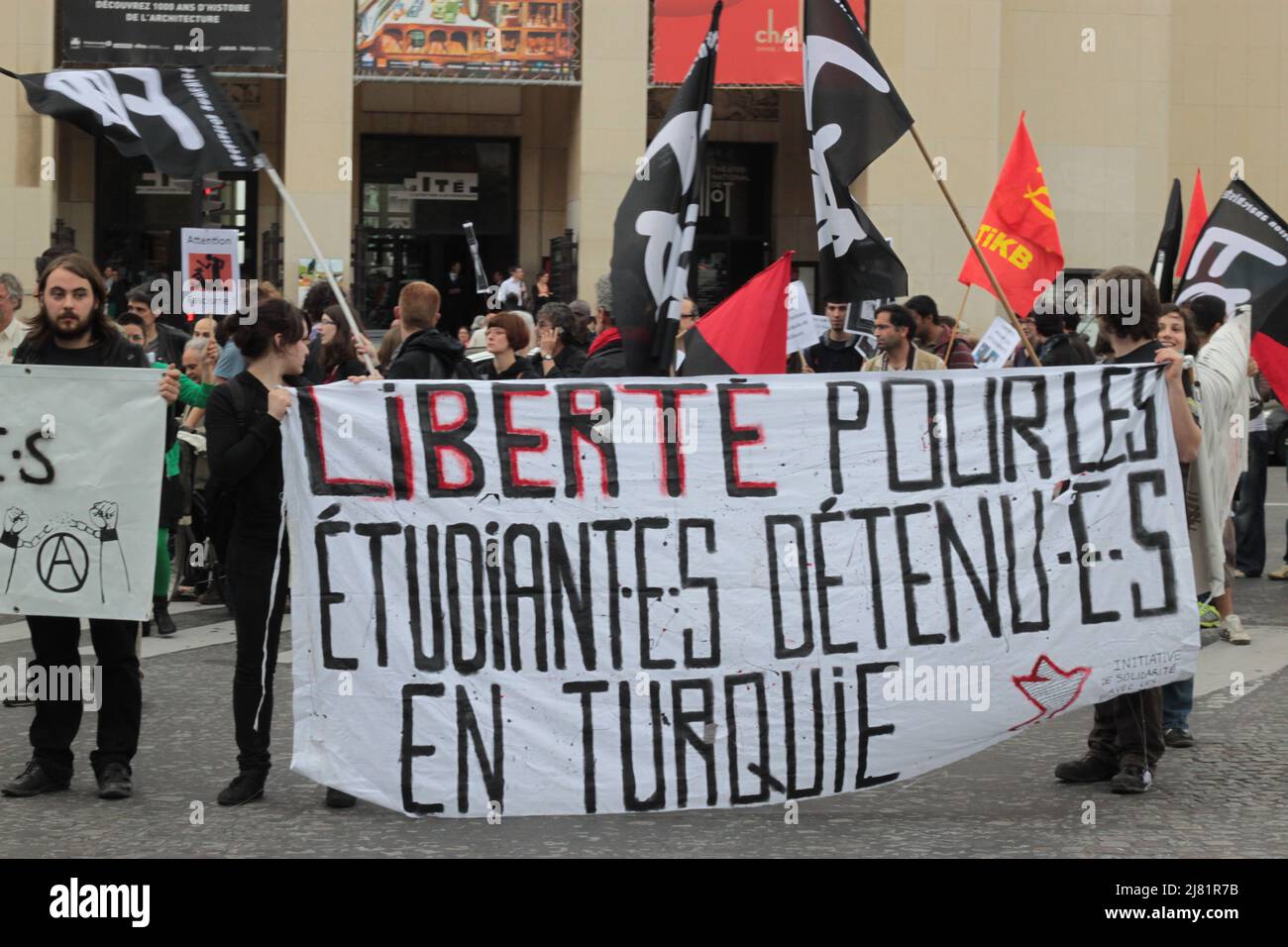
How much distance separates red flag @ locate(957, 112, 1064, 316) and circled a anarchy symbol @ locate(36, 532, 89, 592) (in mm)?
8401

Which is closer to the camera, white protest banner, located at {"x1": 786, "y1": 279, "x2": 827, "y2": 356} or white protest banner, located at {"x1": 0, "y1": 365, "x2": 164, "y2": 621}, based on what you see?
white protest banner, located at {"x1": 0, "y1": 365, "x2": 164, "y2": 621}

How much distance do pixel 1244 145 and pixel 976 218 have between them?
7.95 metres

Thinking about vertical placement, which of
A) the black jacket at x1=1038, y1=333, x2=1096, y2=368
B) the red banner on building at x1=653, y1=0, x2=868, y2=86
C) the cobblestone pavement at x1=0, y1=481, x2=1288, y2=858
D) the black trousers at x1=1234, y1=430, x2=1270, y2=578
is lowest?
the cobblestone pavement at x1=0, y1=481, x2=1288, y2=858

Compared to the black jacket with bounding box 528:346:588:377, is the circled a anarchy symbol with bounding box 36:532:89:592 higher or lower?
lower

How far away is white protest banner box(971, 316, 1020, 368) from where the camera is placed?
14.1m

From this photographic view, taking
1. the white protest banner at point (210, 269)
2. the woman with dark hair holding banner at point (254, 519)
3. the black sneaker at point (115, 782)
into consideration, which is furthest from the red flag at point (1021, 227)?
the black sneaker at point (115, 782)

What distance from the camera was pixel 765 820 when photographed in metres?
6.40

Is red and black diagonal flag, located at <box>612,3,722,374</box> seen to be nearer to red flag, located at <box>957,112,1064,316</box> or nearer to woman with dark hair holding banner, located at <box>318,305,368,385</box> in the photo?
woman with dark hair holding banner, located at <box>318,305,368,385</box>

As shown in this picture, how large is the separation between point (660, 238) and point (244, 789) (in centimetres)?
267

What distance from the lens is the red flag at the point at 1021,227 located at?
13.5 metres

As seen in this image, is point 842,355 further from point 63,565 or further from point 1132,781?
point 63,565

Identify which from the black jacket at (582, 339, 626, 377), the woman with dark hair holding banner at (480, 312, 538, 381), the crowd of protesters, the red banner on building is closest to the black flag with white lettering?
the crowd of protesters

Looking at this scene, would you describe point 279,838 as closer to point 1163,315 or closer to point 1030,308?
point 1163,315

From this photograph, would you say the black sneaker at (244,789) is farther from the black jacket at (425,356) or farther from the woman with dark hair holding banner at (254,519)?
the black jacket at (425,356)
